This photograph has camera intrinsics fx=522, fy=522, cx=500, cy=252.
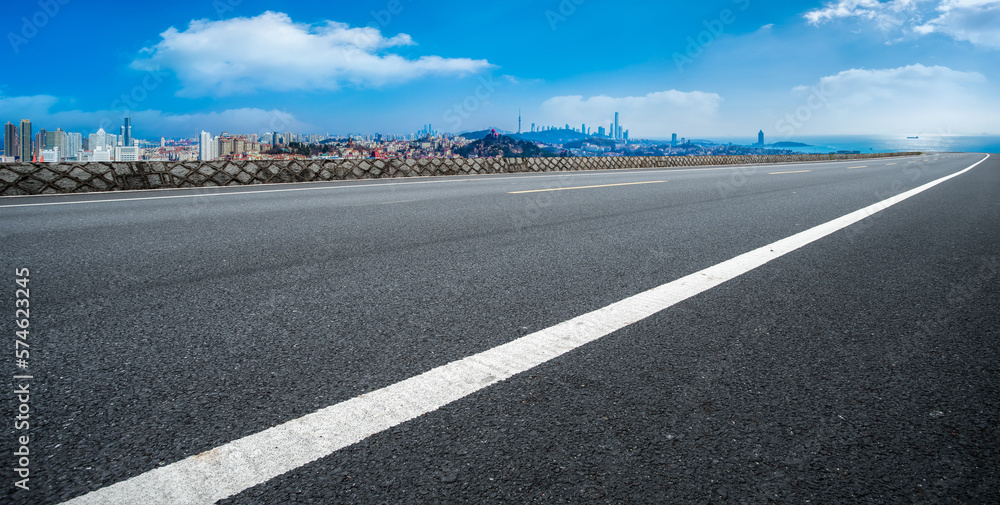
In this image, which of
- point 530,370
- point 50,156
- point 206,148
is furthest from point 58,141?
point 530,370

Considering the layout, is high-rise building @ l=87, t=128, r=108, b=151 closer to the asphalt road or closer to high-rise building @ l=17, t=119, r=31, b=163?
high-rise building @ l=17, t=119, r=31, b=163

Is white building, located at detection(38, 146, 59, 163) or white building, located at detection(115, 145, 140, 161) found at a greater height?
white building, located at detection(115, 145, 140, 161)

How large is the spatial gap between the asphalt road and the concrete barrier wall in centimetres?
728

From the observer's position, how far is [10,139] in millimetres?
12555

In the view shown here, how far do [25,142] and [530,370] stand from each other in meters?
15.0

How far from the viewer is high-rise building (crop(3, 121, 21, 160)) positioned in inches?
460

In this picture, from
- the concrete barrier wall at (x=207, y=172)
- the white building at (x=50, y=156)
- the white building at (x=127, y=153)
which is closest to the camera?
the concrete barrier wall at (x=207, y=172)

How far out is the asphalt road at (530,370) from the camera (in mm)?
1380

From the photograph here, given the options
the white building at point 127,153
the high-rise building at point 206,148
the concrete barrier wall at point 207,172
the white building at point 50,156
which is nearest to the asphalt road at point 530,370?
the concrete barrier wall at point 207,172

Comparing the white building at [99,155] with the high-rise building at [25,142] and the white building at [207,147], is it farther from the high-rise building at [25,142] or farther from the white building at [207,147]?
the white building at [207,147]

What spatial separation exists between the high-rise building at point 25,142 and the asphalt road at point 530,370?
8109 mm

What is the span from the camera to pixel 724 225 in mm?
5680

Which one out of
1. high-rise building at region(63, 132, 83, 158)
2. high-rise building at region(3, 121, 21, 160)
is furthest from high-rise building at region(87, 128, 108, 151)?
high-rise building at region(3, 121, 21, 160)

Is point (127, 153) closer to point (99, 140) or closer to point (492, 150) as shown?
point (99, 140)
